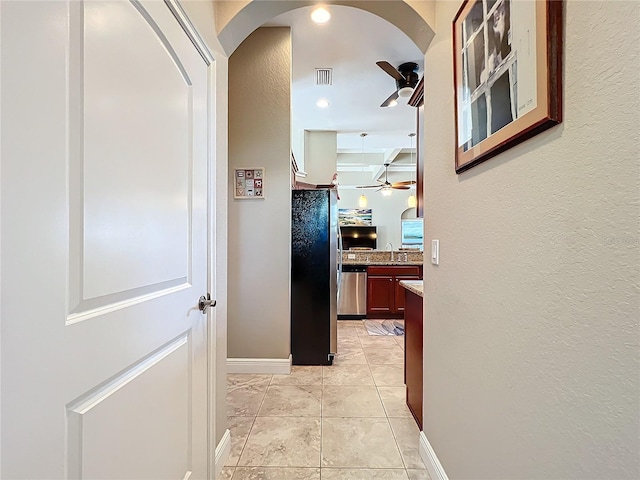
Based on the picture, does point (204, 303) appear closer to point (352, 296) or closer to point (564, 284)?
point (564, 284)

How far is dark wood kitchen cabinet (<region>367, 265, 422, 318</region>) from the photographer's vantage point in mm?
5012

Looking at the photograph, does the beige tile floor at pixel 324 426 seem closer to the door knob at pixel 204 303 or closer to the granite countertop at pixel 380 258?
the door knob at pixel 204 303

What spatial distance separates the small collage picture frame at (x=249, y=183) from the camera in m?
2.76

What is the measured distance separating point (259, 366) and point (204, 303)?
5.54 ft

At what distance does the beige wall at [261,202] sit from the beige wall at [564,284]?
178cm

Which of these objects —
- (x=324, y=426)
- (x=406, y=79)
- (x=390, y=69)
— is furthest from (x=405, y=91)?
(x=324, y=426)

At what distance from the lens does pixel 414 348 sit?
6.89 ft

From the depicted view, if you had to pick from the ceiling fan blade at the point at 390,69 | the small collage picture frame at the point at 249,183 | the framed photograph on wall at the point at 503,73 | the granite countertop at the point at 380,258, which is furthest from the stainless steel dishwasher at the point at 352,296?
the framed photograph on wall at the point at 503,73

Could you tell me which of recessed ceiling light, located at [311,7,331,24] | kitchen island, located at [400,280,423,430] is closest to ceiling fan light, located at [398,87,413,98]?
recessed ceiling light, located at [311,7,331,24]

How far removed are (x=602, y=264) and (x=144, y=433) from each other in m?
1.24

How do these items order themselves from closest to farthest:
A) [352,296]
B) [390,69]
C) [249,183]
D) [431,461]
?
[431,461] → [249,183] → [390,69] → [352,296]

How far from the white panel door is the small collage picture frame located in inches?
60.2

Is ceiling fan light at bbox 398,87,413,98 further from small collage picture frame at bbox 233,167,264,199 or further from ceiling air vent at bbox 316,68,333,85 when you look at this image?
small collage picture frame at bbox 233,167,264,199

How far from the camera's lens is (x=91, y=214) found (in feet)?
2.38
